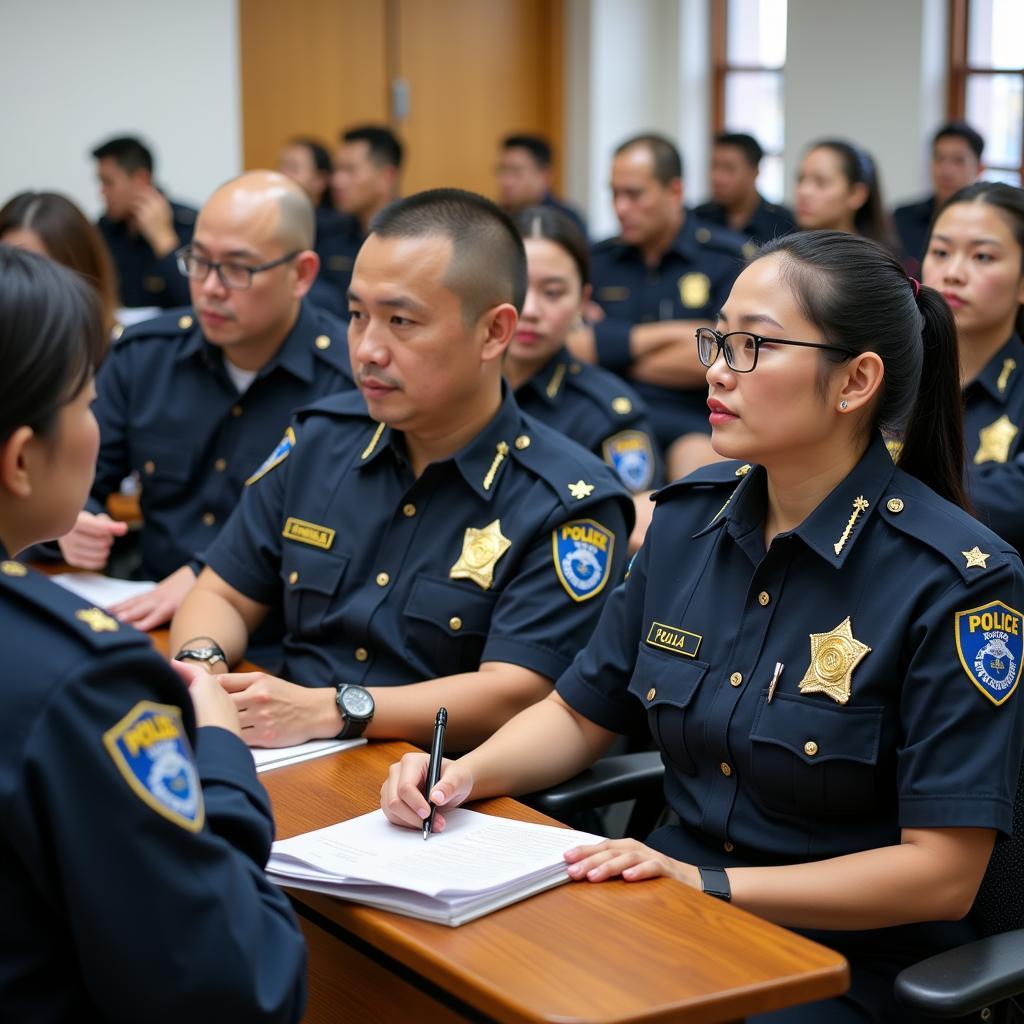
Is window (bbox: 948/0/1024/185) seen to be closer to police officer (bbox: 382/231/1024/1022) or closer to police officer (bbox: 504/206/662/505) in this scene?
police officer (bbox: 504/206/662/505)

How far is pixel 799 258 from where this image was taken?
1.66 metres

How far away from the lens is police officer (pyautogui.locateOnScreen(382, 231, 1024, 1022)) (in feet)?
4.87

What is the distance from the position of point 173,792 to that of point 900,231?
643cm

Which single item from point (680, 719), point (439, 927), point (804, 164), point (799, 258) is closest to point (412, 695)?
point (680, 719)

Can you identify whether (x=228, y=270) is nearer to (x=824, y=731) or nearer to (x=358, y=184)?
(x=824, y=731)

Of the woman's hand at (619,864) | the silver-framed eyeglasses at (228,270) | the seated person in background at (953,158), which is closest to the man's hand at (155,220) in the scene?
the seated person in background at (953,158)

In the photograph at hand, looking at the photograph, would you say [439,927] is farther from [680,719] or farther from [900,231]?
[900,231]

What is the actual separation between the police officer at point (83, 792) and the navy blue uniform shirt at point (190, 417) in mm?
1806

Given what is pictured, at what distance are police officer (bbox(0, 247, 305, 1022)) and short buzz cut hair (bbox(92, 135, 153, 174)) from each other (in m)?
5.58

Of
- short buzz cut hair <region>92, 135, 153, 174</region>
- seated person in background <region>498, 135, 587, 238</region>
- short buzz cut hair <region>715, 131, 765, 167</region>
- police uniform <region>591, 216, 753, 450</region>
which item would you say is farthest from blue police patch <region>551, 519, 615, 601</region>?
seated person in background <region>498, 135, 587, 238</region>

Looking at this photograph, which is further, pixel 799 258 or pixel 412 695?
pixel 412 695

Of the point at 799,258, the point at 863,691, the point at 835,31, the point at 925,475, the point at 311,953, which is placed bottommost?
the point at 311,953

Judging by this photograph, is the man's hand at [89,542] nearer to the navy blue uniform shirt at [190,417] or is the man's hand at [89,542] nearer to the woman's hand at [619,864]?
the navy blue uniform shirt at [190,417]

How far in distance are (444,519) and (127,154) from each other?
4.81 meters
